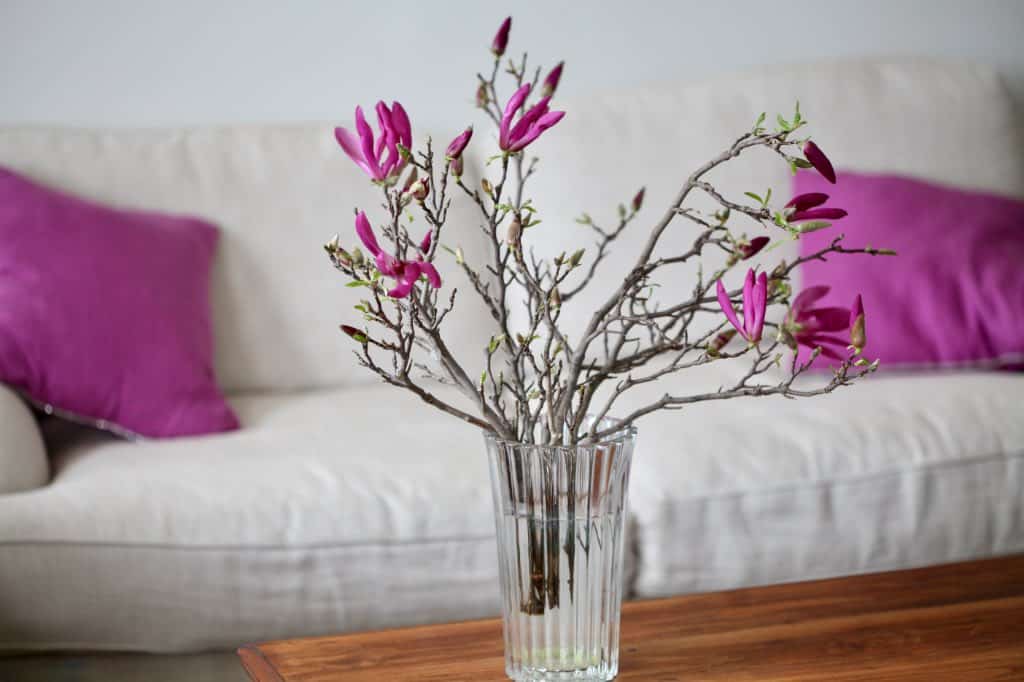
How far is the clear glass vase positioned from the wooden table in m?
0.08

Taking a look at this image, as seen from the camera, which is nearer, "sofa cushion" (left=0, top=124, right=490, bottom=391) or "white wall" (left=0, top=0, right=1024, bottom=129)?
"sofa cushion" (left=0, top=124, right=490, bottom=391)

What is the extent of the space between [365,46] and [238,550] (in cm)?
131

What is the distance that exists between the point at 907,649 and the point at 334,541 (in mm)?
736

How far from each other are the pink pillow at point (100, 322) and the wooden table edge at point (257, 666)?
794 mm

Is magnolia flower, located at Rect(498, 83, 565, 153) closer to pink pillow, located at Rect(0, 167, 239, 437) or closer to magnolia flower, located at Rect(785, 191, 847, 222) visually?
magnolia flower, located at Rect(785, 191, 847, 222)


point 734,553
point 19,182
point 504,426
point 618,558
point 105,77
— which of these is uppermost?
point 105,77

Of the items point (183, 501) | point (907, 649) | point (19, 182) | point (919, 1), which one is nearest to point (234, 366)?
point (19, 182)

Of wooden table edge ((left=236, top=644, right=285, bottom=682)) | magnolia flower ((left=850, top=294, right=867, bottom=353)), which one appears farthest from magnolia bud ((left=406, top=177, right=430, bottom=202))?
wooden table edge ((left=236, top=644, right=285, bottom=682))

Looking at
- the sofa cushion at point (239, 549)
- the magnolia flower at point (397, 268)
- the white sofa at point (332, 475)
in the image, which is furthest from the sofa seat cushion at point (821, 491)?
the magnolia flower at point (397, 268)

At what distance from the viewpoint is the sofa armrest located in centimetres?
144

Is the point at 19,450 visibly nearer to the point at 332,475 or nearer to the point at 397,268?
the point at 332,475

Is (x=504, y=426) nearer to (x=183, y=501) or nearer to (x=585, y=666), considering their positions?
(x=585, y=666)

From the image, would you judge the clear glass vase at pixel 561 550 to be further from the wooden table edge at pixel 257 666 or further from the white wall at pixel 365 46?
the white wall at pixel 365 46

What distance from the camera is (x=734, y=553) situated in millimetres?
1539
